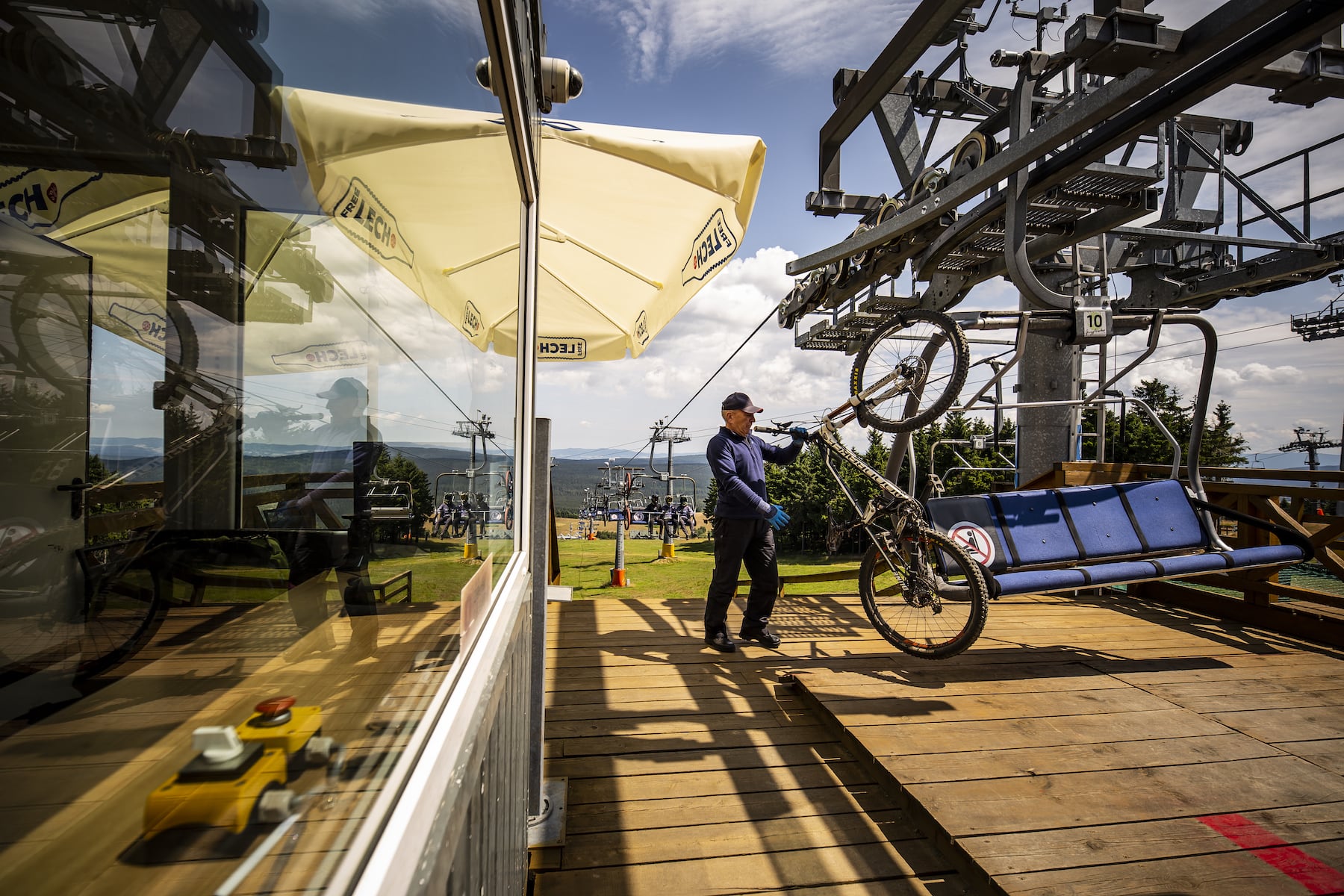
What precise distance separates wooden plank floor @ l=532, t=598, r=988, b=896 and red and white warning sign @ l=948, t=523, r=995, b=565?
0.80m

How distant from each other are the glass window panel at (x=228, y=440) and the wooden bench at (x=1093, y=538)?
8.99ft

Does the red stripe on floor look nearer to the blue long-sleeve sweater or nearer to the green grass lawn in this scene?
the blue long-sleeve sweater

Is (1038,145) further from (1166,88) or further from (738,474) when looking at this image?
(738,474)

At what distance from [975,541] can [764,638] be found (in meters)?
1.33

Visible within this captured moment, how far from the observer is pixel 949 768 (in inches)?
89.4

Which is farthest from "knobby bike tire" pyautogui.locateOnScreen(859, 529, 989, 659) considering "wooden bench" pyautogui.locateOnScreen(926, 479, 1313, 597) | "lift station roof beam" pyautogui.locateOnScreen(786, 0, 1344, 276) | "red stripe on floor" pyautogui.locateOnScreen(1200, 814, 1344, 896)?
"lift station roof beam" pyautogui.locateOnScreen(786, 0, 1344, 276)

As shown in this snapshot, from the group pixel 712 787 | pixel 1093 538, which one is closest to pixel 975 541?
pixel 1093 538

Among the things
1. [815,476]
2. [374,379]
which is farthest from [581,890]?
[815,476]

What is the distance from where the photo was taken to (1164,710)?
2824mm

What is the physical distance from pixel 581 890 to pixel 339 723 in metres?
1.65

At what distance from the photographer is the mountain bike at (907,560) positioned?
302 cm

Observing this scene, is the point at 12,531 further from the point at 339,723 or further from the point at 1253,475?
the point at 1253,475

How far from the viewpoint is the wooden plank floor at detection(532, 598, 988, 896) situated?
6.10 feet

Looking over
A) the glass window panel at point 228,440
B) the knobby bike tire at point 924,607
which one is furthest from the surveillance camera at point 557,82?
the knobby bike tire at point 924,607
